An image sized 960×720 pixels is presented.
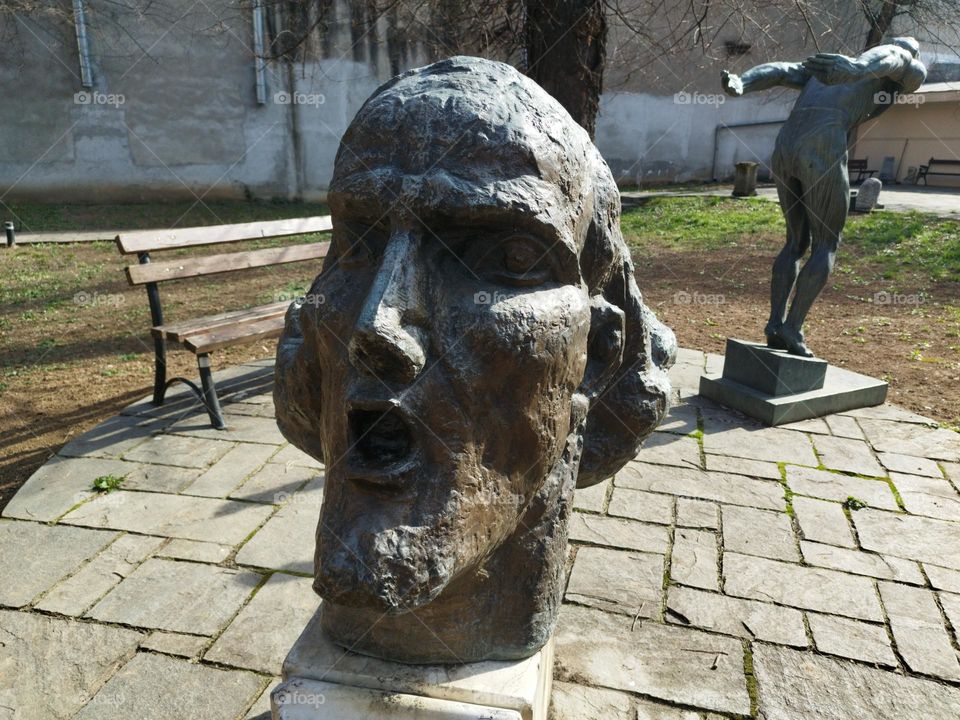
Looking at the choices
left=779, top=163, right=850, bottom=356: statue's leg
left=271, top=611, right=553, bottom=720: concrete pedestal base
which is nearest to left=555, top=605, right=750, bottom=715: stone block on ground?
left=271, top=611, right=553, bottom=720: concrete pedestal base

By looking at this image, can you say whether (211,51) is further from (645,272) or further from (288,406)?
(288,406)

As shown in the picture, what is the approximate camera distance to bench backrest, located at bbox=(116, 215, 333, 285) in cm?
490

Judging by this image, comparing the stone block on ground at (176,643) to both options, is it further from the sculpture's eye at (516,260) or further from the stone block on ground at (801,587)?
the stone block on ground at (801,587)

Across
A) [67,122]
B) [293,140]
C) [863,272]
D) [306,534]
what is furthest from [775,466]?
[67,122]

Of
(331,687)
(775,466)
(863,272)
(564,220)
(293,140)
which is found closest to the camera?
(564,220)

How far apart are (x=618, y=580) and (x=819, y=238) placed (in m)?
3.34

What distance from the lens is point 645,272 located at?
33.2 ft

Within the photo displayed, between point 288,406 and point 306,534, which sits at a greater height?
point 288,406

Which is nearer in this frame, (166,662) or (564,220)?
(564,220)

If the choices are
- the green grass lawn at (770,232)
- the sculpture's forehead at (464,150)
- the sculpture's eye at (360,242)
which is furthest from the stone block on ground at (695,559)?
the green grass lawn at (770,232)

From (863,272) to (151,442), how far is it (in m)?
9.20

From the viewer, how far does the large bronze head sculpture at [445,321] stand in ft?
4.79

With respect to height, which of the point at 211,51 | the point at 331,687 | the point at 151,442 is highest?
the point at 211,51

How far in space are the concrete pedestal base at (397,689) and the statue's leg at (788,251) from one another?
13.9ft
